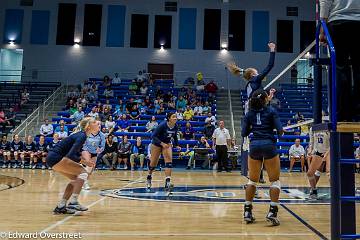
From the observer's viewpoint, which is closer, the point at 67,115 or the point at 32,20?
the point at 67,115

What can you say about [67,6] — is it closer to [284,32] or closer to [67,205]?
[284,32]

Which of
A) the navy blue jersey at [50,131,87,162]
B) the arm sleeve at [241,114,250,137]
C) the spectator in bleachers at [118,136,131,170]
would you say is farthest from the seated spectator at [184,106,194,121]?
the arm sleeve at [241,114,250,137]

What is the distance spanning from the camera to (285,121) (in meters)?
17.1

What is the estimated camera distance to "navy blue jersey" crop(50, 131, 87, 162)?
5.38 metres

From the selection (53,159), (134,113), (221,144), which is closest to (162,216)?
A: (53,159)

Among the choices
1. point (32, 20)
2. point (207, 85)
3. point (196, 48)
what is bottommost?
point (207, 85)

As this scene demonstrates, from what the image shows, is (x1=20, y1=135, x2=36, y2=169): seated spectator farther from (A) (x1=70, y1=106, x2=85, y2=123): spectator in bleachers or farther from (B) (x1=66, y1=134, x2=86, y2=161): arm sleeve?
(B) (x1=66, y1=134, x2=86, y2=161): arm sleeve

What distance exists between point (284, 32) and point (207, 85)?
286 inches

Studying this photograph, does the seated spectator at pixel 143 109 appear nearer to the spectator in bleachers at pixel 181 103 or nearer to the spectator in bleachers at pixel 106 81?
the spectator in bleachers at pixel 181 103

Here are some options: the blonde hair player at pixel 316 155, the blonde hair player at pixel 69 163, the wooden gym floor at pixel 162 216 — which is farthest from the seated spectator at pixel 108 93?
the blonde hair player at pixel 69 163

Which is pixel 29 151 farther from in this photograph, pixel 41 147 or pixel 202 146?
pixel 202 146

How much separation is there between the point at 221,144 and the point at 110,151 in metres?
4.75

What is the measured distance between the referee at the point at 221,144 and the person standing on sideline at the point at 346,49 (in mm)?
11023

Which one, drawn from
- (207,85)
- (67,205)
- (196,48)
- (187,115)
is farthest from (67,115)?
(67,205)
